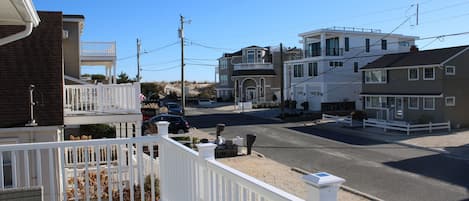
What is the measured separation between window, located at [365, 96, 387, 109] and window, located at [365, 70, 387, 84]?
1.43 metres

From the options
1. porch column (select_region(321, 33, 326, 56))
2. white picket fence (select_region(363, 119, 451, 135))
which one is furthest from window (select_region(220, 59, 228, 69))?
white picket fence (select_region(363, 119, 451, 135))

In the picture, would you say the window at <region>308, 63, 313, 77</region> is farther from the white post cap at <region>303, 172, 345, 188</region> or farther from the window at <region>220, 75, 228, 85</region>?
the white post cap at <region>303, 172, 345, 188</region>

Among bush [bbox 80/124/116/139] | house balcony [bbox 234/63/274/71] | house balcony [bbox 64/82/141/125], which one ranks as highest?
house balcony [bbox 234/63/274/71]

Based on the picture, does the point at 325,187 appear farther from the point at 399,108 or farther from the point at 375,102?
the point at 375,102

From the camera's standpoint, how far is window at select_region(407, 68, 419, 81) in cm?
3061

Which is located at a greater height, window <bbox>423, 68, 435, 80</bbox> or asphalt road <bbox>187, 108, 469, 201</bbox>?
window <bbox>423, 68, 435, 80</bbox>

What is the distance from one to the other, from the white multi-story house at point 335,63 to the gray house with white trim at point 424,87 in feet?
31.8

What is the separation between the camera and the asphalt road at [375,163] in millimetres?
12703

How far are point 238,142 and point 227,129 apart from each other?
9276 mm

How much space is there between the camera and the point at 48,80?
10.1 m

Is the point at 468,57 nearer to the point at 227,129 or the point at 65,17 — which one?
the point at 227,129

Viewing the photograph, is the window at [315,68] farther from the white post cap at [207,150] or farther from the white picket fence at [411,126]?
the white post cap at [207,150]

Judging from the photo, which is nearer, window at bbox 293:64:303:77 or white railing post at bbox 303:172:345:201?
white railing post at bbox 303:172:345:201

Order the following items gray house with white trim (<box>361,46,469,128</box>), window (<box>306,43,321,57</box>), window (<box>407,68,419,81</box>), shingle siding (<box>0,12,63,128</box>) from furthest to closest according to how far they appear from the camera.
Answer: window (<box>306,43,321,57</box>), window (<box>407,68,419,81</box>), gray house with white trim (<box>361,46,469,128</box>), shingle siding (<box>0,12,63,128</box>)
